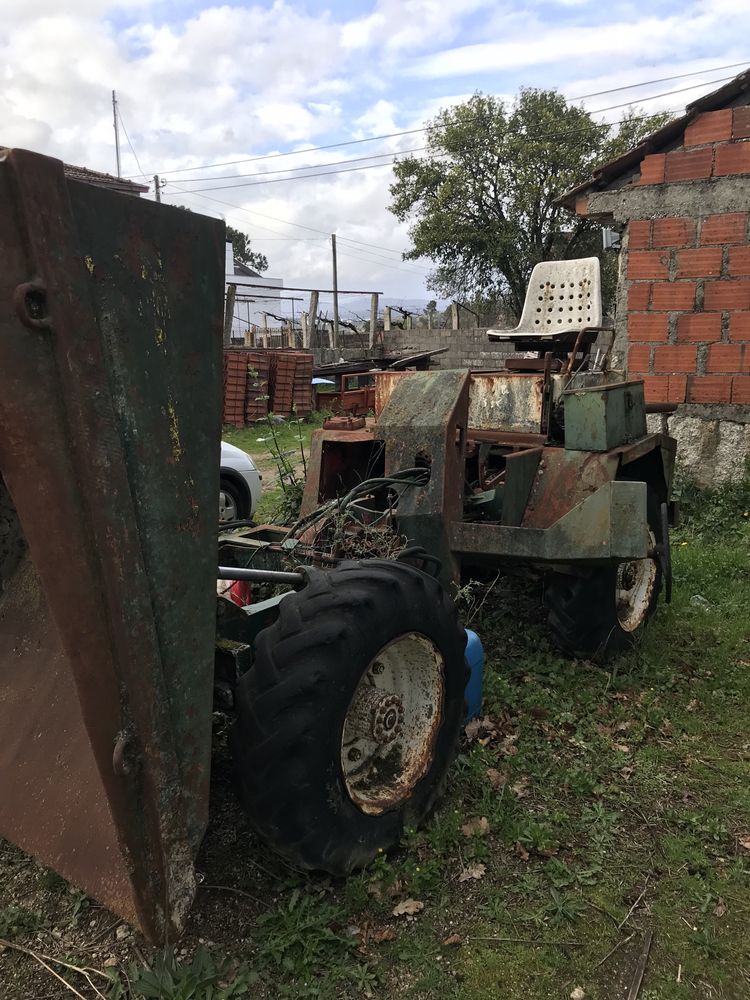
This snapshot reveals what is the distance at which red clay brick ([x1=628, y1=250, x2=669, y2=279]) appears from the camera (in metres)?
6.75

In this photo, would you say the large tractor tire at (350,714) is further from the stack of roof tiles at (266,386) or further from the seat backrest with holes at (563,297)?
the stack of roof tiles at (266,386)

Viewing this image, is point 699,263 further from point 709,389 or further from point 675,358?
point 709,389

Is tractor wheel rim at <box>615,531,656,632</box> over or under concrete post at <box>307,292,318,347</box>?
under

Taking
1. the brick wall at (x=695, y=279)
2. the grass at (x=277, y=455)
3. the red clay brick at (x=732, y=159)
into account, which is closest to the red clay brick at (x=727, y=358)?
the brick wall at (x=695, y=279)

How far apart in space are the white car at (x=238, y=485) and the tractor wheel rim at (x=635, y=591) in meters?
3.44

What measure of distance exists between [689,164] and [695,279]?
100 centimetres

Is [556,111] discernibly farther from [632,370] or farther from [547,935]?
[547,935]

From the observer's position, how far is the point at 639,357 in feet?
22.8

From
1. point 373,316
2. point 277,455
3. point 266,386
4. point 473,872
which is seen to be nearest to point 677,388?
point 277,455

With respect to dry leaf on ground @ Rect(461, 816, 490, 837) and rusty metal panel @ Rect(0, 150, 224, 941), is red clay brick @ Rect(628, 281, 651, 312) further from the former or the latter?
rusty metal panel @ Rect(0, 150, 224, 941)

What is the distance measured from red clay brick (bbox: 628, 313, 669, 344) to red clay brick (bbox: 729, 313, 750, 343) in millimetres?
545

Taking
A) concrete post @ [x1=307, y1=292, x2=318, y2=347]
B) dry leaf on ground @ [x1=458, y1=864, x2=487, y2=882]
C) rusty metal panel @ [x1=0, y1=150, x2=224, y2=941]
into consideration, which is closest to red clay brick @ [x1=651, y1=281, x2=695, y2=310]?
dry leaf on ground @ [x1=458, y1=864, x2=487, y2=882]

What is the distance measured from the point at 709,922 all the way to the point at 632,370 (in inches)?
217

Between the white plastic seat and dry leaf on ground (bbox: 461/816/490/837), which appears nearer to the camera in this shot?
dry leaf on ground (bbox: 461/816/490/837)
